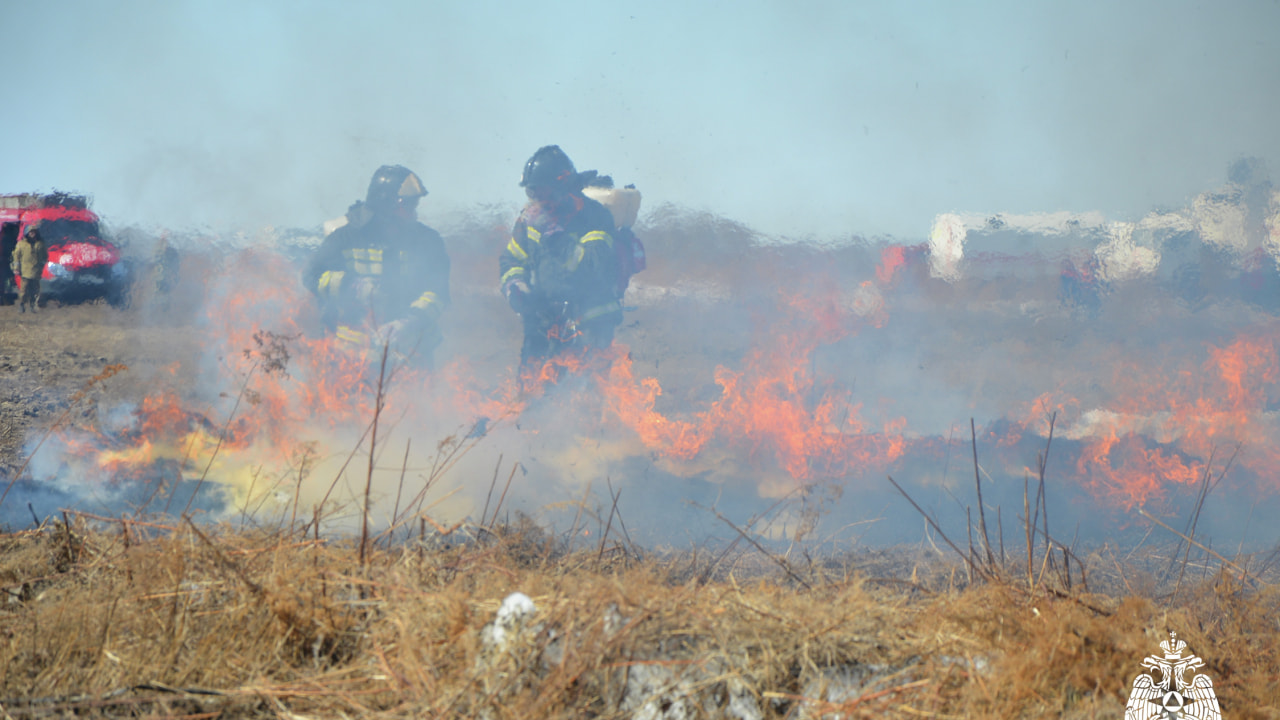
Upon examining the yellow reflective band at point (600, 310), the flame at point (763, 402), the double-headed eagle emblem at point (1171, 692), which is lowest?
the double-headed eagle emblem at point (1171, 692)

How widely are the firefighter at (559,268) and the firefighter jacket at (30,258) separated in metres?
6.11

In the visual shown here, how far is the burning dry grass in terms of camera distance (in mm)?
2016

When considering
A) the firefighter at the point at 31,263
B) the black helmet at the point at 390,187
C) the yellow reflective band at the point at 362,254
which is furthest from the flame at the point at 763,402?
the firefighter at the point at 31,263

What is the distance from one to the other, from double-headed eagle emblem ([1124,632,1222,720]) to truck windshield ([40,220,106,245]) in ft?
36.7

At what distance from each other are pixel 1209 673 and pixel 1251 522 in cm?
874

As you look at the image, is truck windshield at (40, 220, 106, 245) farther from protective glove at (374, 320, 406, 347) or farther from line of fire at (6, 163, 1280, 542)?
protective glove at (374, 320, 406, 347)

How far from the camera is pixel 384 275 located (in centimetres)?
849

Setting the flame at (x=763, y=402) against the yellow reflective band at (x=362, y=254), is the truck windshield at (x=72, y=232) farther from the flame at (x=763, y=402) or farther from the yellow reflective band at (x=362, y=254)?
the yellow reflective band at (x=362, y=254)

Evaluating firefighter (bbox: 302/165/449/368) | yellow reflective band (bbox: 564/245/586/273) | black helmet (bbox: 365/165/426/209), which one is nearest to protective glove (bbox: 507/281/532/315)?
yellow reflective band (bbox: 564/245/586/273)

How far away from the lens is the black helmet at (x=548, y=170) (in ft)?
28.3

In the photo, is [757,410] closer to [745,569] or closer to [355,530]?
[745,569]

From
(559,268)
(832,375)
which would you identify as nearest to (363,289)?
(559,268)

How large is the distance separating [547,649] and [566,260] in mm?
6723

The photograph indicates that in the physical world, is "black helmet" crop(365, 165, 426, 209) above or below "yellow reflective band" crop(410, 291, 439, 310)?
above
